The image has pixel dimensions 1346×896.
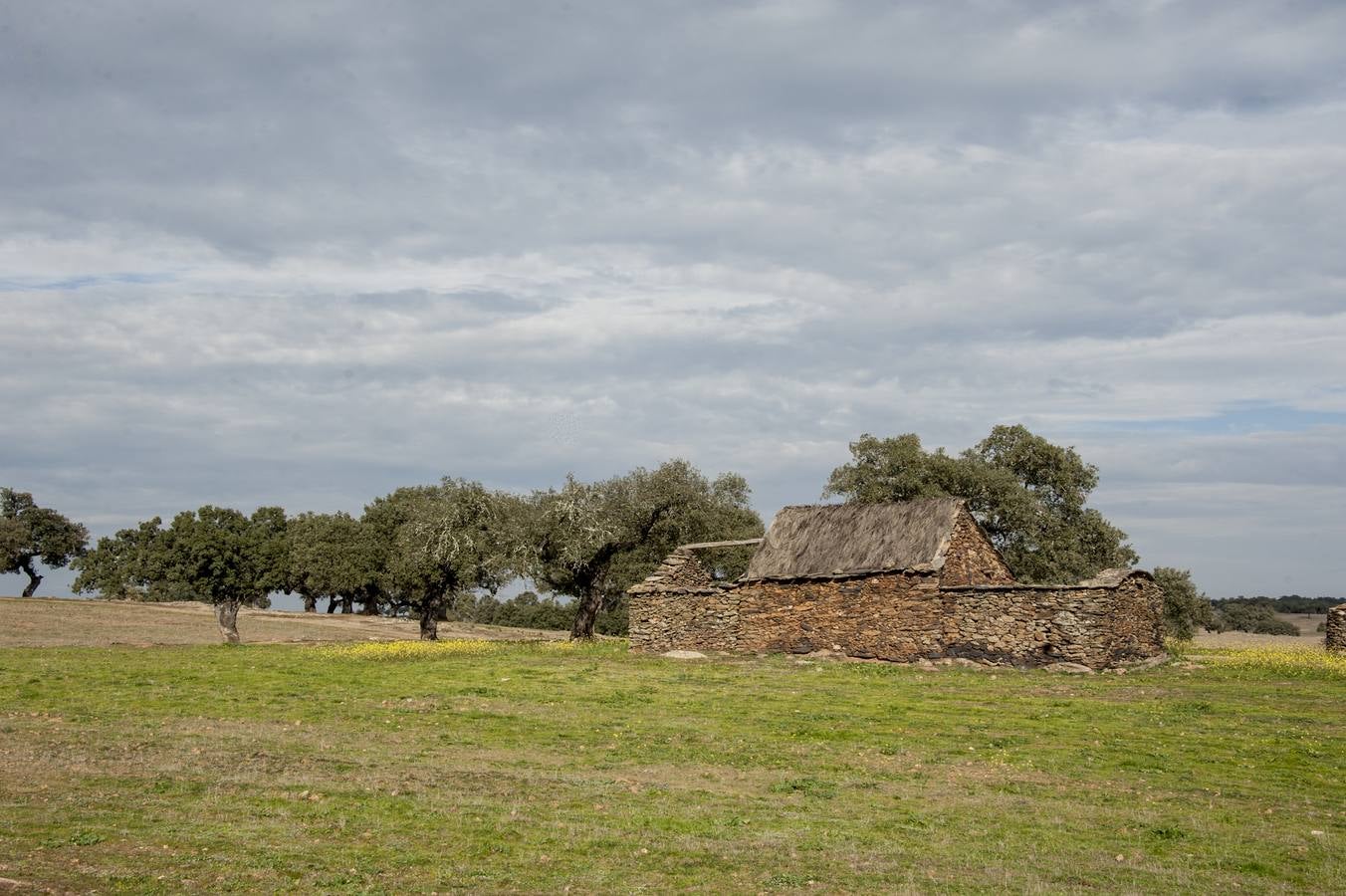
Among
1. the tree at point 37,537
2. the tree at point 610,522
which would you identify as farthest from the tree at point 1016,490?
the tree at point 37,537

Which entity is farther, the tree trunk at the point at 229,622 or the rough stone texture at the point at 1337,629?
the tree trunk at the point at 229,622

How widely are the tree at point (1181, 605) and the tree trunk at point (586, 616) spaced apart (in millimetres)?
34030

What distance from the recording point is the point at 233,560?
69750 mm

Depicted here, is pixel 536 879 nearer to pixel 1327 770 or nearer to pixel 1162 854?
pixel 1162 854

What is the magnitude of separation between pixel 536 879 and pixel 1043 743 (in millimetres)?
11876

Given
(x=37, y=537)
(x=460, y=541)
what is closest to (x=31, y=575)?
(x=37, y=537)

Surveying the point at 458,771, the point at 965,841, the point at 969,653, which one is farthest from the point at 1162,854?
the point at 969,653

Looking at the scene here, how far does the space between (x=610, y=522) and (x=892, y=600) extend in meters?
15.9

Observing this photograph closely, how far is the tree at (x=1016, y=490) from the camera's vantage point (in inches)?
2404

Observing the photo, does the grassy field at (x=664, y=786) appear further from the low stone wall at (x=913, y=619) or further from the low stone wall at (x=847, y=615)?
the low stone wall at (x=847, y=615)

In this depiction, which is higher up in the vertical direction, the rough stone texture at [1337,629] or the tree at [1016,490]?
the tree at [1016,490]

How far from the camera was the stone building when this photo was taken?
33688 millimetres

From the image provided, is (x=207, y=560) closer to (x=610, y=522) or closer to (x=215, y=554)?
(x=215, y=554)

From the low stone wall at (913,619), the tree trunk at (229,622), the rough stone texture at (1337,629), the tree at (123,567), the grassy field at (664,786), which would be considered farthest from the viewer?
the tree at (123,567)
